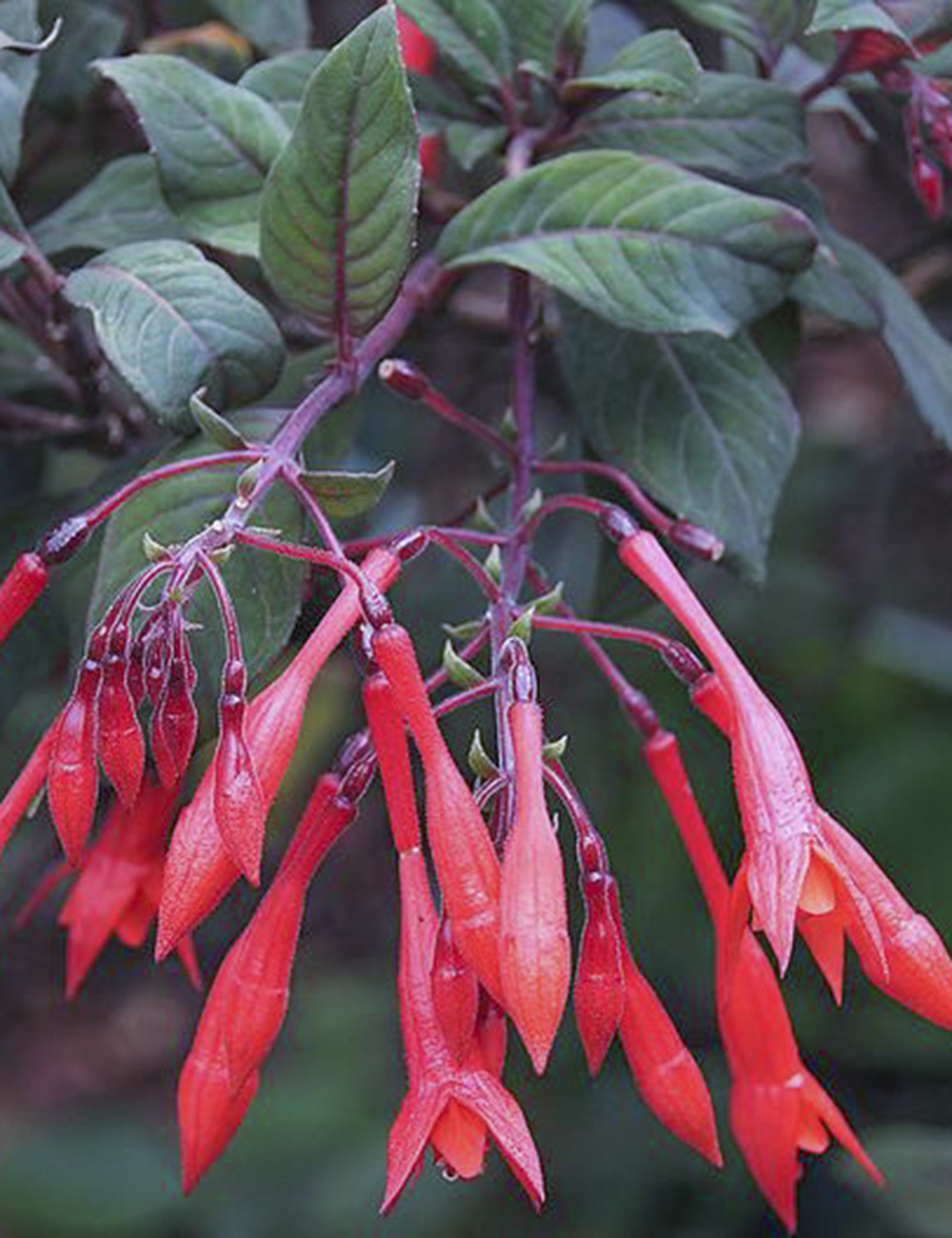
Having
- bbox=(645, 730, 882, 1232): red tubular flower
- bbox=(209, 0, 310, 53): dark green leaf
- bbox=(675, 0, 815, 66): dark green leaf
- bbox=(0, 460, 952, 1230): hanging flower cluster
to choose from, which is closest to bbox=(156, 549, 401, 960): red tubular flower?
bbox=(0, 460, 952, 1230): hanging flower cluster

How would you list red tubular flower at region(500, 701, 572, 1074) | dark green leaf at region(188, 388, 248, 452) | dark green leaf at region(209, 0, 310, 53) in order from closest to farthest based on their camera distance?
1. red tubular flower at region(500, 701, 572, 1074)
2. dark green leaf at region(188, 388, 248, 452)
3. dark green leaf at region(209, 0, 310, 53)

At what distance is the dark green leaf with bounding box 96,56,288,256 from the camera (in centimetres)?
90

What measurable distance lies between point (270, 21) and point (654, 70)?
330mm

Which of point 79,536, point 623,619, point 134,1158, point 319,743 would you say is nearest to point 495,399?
point 319,743

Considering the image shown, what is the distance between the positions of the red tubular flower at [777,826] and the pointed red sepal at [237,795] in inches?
7.9

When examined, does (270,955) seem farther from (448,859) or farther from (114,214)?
(114,214)

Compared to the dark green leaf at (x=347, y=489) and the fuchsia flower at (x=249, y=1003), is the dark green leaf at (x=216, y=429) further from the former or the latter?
the fuchsia flower at (x=249, y=1003)

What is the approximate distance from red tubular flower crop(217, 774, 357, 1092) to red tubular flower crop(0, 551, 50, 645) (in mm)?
148

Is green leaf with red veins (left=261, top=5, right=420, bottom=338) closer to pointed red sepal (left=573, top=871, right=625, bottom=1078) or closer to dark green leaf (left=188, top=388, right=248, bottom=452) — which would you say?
dark green leaf (left=188, top=388, right=248, bottom=452)

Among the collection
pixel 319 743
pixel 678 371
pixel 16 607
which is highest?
pixel 16 607

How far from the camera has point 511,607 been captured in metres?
0.80

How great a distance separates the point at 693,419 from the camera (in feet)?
3.27

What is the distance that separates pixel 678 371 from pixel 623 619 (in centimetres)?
18

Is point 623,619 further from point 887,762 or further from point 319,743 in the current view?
point 319,743
